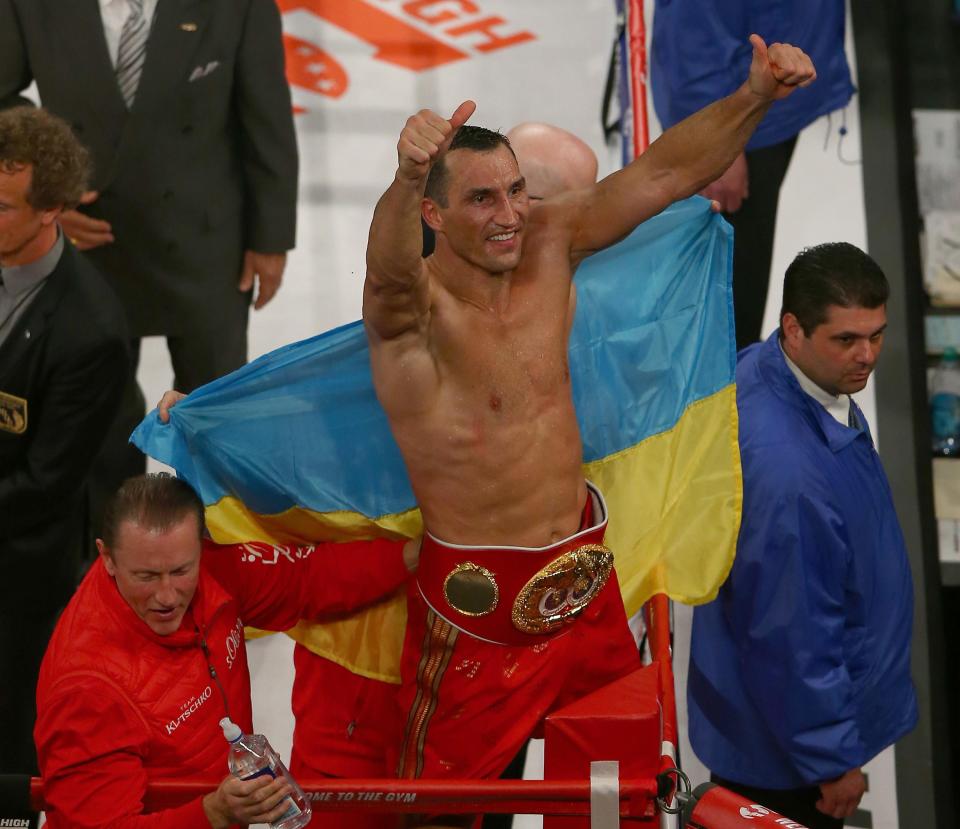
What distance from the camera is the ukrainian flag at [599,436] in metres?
2.94

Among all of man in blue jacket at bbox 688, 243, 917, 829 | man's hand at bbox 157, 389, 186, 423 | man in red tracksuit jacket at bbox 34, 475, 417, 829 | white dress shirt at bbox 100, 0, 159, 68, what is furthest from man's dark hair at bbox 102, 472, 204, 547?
white dress shirt at bbox 100, 0, 159, 68

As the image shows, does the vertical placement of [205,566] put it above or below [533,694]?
above

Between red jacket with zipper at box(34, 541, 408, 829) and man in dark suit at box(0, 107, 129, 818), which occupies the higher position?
man in dark suit at box(0, 107, 129, 818)

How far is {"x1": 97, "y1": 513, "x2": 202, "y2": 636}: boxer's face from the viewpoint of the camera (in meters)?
2.42

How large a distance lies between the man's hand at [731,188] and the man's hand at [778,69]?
176cm

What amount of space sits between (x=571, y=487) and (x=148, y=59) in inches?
74.3

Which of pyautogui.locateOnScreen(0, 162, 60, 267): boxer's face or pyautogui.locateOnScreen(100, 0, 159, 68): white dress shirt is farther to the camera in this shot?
pyautogui.locateOnScreen(100, 0, 159, 68): white dress shirt

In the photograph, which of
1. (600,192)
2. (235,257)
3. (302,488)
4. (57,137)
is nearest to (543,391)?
(600,192)

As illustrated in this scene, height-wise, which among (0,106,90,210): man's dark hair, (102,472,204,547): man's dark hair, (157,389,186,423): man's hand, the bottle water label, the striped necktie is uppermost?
the striped necktie

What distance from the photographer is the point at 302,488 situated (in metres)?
3.00

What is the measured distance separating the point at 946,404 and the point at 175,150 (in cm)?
233

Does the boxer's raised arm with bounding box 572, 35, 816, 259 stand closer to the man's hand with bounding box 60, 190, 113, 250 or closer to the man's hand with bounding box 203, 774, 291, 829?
the man's hand with bounding box 203, 774, 291, 829

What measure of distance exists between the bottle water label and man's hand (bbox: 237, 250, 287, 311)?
220cm

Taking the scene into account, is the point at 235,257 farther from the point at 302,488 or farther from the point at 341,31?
the point at 302,488
